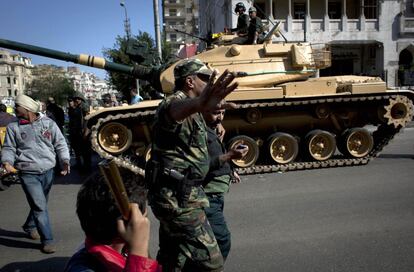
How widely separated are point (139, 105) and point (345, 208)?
409cm

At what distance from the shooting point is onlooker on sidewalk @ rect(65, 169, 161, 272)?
143cm

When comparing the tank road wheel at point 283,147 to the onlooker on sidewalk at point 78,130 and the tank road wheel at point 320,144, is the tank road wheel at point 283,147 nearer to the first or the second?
the tank road wheel at point 320,144

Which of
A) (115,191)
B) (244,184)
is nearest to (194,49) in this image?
(244,184)

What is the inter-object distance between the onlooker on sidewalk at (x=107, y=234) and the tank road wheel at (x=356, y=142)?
24.6ft

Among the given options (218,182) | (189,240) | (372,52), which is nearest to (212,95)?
(189,240)

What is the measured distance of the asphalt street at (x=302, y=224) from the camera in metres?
3.79

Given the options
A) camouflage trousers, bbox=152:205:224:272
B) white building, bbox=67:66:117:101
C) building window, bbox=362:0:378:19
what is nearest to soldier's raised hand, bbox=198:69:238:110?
camouflage trousers, bbox=152:205:224:272

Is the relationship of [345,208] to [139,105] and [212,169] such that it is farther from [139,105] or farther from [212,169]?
[139,105]

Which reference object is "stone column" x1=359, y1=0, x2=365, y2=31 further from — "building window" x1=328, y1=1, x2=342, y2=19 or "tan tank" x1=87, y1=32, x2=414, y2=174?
"tan tank" x1=87, y1=32, x2=414, y2=174

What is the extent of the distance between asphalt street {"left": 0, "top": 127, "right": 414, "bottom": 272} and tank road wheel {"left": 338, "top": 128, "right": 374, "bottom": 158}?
0.91 meters

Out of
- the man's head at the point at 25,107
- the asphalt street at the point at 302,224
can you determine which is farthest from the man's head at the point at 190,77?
the man's head at the point at 25,107

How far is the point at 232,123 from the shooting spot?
8086 millimetres

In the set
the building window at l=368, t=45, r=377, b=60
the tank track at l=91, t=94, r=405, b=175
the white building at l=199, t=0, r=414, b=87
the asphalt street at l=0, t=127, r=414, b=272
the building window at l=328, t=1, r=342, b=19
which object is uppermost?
Answer: the building window at l=328, t=1, r=342, b=19

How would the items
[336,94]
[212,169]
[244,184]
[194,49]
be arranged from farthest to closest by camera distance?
[194,49], [336,94], [244,184], [212,169]
